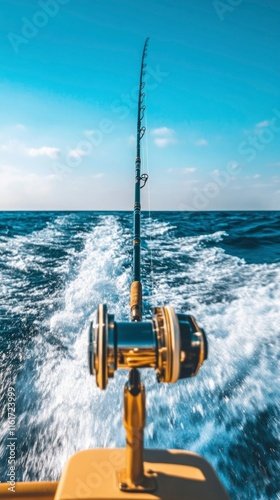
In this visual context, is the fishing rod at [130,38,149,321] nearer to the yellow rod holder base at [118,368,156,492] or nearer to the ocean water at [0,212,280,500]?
the yellow rod holder base at [118,368,156,492]

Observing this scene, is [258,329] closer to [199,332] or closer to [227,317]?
[227,317]

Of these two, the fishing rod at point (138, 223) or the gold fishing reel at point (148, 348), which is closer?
the gold fishing reel at point (148, 348)

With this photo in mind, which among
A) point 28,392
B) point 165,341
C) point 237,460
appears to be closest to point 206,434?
point 237,460

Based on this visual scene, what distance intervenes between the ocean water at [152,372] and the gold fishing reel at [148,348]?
129 centimetres

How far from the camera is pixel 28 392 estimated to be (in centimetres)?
232

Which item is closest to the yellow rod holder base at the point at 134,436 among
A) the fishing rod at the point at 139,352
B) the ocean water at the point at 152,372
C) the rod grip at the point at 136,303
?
the fishing rod at the point at 139,352

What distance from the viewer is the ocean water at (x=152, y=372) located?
73.0 inches

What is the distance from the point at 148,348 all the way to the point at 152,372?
5.98 ft

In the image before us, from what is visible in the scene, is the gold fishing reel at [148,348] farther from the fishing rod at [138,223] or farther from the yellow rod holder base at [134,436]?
the fishing rod at [138,223]

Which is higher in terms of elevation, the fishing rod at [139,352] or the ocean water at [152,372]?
the fishing rod at [139,352]

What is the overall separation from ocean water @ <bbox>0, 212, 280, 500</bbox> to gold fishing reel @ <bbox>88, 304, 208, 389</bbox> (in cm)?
129

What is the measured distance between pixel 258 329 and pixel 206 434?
4.70ft

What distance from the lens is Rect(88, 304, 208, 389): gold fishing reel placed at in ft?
2.72

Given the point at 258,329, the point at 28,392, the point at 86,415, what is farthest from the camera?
the point at 258,329
